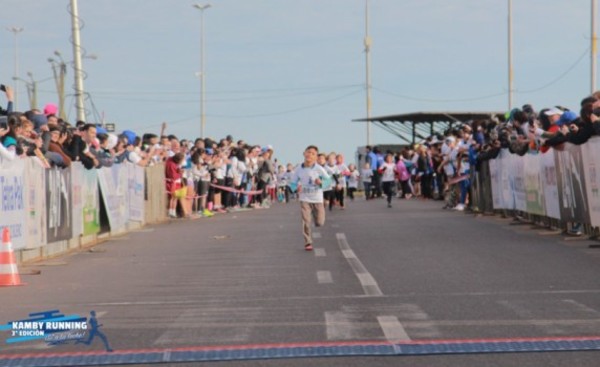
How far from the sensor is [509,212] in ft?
96.1

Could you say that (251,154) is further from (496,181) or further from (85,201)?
(85,201)

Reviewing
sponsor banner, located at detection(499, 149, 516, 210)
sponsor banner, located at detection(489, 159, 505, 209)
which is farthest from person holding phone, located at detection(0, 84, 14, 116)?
sponsor banner, located at detection(489, 159, 505, 209)

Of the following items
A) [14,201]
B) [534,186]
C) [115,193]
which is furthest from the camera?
[115,193]

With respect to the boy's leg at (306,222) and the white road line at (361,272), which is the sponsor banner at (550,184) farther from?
the boy's leg at (306,222)

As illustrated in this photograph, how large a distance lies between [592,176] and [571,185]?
1600 mm

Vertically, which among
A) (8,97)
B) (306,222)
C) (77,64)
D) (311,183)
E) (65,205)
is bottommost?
(306,222)

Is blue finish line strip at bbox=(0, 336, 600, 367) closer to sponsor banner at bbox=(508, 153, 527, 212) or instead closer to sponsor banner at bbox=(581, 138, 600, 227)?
sponsor banner at bbox=(581, 138, 600, 227)

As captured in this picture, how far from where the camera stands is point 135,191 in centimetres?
2870

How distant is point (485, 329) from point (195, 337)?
85.8 inches

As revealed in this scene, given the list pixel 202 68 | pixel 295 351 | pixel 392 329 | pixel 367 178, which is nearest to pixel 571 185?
pixel 392 329

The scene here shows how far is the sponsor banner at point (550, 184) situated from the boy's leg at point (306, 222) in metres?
4.48

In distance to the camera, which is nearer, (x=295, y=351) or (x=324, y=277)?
(x=295, y=351)

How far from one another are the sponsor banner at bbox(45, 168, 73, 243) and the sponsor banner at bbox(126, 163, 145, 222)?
21.2ft

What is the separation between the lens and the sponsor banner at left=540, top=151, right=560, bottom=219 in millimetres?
22328
